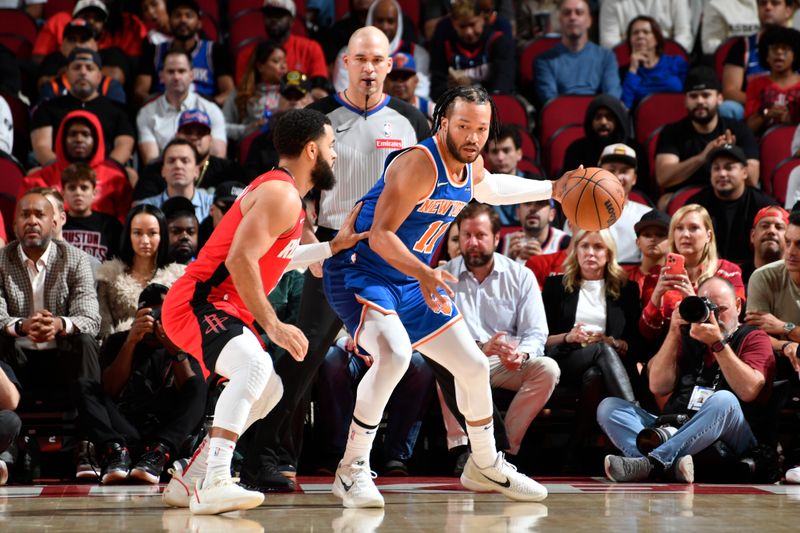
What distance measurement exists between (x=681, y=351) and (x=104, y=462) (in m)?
3.22

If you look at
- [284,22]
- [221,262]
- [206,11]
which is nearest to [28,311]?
[221,262]

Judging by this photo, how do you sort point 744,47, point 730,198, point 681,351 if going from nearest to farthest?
point 681,351 → point 730,198 → point 744,47

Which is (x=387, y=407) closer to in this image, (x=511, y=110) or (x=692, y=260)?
(x=692, y=260)

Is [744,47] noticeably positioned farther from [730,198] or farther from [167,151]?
[167,151]

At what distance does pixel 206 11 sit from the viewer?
1083 cm

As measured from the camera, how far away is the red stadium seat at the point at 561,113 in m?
9.20

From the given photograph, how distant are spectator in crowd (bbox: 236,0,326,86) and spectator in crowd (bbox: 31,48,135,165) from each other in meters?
1.30

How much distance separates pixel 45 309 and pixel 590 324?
3256mm

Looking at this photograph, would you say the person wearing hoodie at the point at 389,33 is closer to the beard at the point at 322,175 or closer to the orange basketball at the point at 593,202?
the orange basketball at the point at 593,202

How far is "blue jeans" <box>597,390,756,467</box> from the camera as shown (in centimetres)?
570

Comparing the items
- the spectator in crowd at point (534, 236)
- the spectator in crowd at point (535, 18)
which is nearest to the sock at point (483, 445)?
the spectator in crowd at point (534, 236)

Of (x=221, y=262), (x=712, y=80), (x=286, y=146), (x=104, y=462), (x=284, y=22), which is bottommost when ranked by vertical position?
(x=104, y=462)

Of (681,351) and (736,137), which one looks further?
(736,137)

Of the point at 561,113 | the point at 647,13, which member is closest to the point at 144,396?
the point at 561,113
